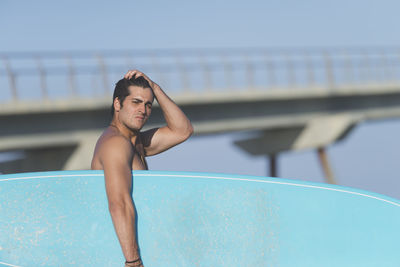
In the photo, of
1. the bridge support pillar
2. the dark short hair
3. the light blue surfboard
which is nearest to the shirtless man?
the dark short hair

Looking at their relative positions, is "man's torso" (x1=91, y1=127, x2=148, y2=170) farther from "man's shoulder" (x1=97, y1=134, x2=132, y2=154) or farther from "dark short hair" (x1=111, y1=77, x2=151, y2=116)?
"dark short hair" (x1=111, y1=77, x2=151, y2=116)

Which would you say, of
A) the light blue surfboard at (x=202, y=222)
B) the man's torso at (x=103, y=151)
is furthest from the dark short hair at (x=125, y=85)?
the light blue surfboard at (x=202, y=222)

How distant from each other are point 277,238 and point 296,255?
0.51 ft

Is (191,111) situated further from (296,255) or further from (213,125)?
(296,255)

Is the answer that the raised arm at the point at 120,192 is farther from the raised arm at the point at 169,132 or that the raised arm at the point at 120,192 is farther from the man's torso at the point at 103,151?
the raised arm at the point at 169,132

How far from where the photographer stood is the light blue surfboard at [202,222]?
349cm

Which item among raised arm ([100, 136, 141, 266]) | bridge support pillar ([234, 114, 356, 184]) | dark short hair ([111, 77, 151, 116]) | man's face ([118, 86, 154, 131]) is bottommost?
bridge support pillar ([234, 114, 356, 184])

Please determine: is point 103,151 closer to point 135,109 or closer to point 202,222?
point 135,109

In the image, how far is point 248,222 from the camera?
3.67 metres

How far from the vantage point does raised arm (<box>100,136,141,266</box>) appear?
3016mm

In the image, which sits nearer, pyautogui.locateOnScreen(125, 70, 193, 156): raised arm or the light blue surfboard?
the light blue surfboard

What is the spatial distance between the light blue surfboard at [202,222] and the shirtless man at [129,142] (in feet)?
0.84

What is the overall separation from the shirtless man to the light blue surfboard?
0.84ft

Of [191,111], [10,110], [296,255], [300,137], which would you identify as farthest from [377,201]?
[300,137]
